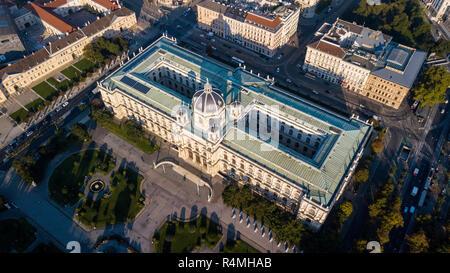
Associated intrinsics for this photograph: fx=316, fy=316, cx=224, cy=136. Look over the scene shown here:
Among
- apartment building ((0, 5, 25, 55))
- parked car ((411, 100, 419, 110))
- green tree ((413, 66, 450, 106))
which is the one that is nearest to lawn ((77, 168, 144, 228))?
apartment building ((0, 5, 25, 55))

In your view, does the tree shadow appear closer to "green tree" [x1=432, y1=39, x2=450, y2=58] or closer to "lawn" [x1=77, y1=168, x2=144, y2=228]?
"lawn" [x1=77, y1=168, x2=144, y2=228]

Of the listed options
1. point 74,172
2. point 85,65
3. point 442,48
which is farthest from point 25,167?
point 442,48

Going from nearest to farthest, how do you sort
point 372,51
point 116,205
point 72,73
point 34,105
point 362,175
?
point 116,205 → point 362,175 → point 34,105 → point 372,51 → point 72,73

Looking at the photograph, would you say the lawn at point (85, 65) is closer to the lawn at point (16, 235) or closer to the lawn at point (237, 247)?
the lawn at point (16, 235)

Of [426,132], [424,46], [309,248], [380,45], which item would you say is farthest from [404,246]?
[424,46]

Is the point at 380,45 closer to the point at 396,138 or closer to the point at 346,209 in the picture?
the point at 396,138

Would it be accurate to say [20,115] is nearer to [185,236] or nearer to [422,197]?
[185,236]
